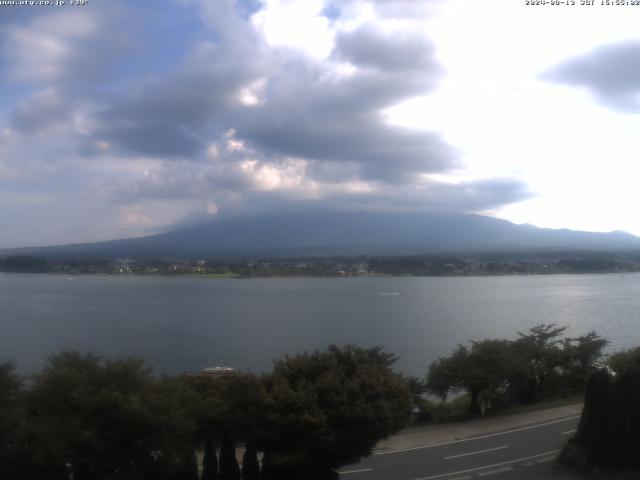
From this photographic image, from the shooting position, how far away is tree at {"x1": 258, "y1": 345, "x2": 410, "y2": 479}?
29.2 ft

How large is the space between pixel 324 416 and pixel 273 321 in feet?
115

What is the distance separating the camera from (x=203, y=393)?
400 inches

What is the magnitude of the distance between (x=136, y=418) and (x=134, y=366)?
982mm

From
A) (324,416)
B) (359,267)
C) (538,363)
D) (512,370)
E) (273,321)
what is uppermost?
(324,416)

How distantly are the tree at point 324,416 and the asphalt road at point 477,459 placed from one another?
4.77ft

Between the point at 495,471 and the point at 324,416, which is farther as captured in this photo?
the point at 495,471

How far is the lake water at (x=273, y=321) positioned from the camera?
31.7 m

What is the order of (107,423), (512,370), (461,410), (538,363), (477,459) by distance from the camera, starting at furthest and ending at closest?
(538,363) → (461,410) → (512,370) → (477,459) → (107,423)

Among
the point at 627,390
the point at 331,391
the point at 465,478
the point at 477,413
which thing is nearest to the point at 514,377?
the point at 477,413

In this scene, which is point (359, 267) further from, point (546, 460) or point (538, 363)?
point (546, 460)

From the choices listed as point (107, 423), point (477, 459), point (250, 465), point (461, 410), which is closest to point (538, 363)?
point (461, 410)

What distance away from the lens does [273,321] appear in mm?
43750

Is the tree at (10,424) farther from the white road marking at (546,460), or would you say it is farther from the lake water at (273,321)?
the lake water at (273,321)

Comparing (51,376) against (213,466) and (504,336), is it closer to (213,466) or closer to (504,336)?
(213,466)
